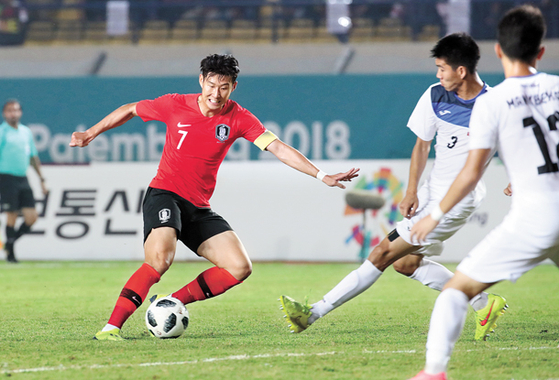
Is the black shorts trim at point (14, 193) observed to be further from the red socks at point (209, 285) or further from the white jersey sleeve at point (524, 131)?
the white jersey sleeve at point (524, 131)

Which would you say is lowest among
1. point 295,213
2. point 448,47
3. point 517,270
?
point 295,213

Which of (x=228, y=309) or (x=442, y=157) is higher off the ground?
(x=442, y=157)

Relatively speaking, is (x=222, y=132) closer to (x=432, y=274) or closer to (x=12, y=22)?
(x=432, y=274)

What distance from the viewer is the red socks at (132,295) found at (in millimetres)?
4605

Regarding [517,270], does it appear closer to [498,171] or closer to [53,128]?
[498,171]

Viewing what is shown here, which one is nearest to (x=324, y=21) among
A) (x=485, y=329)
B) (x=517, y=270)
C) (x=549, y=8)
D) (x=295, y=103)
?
(x=295, y=103)

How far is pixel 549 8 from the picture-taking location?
15352mm

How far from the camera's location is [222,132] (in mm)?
5055

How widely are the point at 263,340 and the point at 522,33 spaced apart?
2574 mm

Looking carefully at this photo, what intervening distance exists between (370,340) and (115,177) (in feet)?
23.6

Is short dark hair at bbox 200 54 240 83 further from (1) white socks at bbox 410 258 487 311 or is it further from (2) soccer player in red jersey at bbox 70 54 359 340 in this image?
(1) white socks at bbox 410 258 487 311

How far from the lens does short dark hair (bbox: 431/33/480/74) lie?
4.48 metres

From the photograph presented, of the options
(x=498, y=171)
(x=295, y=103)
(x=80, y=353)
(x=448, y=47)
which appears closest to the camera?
(x=80, y=353)

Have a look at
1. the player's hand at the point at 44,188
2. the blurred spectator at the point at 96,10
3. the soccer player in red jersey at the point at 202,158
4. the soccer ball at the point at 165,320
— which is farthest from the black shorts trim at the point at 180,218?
the blurred spectator at the point at 96,10
